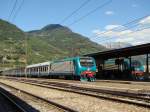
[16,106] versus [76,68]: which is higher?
[76,68]

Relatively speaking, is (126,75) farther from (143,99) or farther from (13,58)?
(13,58)

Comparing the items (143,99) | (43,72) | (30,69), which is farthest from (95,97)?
(30,69)

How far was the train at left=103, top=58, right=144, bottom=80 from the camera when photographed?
48.5 meters

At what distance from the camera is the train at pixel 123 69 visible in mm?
48469

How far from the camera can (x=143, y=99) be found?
16.2 m

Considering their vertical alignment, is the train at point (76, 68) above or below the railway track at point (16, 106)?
above

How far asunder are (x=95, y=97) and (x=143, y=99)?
3717mm

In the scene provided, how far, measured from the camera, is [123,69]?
52406 millimetres

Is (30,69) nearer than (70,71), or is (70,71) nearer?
(70,71)

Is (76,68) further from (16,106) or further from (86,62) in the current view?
→ (16,106)

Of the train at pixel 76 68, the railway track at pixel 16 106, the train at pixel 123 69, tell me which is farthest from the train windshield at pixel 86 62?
the railway track at pixel 16 106

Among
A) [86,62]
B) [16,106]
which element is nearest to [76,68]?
[86,62]

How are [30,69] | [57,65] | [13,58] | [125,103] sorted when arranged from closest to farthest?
[125,103] → [57,65] → [30,69] → [13,58]

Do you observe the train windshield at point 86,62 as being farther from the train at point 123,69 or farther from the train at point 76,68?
the train at point 123,69
